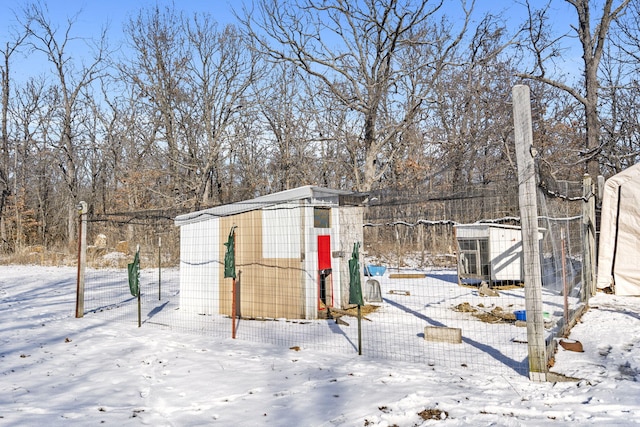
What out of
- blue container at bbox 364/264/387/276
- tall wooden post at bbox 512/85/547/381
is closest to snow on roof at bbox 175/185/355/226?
tall wooden post at bbox 512/85/547/381

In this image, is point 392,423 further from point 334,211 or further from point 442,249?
point 442,249

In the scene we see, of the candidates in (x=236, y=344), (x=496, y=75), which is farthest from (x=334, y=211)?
(x=496, y=75)

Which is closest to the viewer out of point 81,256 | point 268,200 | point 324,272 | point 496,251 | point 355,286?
point 355,286

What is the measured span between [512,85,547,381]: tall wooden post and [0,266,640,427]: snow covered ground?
298mm

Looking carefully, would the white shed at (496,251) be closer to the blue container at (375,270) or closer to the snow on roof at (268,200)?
the blue container at (375,270)

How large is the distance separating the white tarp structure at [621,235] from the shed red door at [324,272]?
653 cm

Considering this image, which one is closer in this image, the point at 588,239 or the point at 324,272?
the point at 324,272

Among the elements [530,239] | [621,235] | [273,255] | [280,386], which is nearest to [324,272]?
[273,255]

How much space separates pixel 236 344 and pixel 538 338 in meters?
4.10

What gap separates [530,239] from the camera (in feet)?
15.1

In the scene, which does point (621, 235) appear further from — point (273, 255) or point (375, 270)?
point (273, 255)

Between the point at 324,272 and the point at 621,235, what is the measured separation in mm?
7087

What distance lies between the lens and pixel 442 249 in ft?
62.3

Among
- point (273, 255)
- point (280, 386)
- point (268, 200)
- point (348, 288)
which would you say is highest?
Result: point (268, 200)
